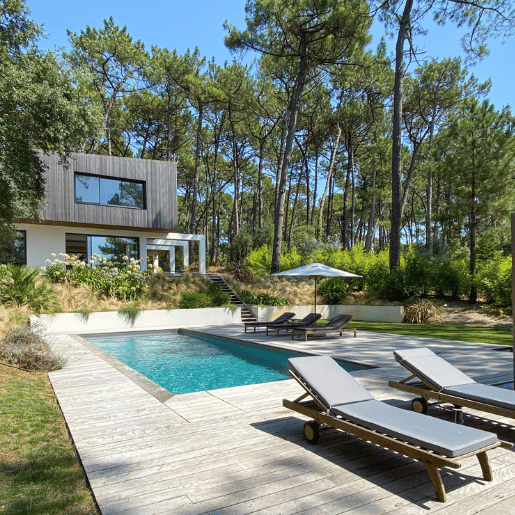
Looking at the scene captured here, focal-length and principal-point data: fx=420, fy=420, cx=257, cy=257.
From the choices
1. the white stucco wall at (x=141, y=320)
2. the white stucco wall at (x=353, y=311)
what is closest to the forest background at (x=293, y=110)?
the white stucco wall at (x=353, y=311)

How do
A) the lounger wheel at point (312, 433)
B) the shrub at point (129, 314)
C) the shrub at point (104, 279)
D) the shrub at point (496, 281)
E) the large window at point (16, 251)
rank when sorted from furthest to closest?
the large window at point (16, 251) → the shrub at point (104, 279) → the shrub at point (496, 281) → the shrub at point (129, 314) → the lounger wheel at point (312, 433)

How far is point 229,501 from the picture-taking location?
Answer: 2559 millimetres

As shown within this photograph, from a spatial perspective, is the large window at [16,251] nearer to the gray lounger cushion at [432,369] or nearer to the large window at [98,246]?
the large window at [98,246]

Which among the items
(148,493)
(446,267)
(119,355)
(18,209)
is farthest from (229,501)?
(446,267)

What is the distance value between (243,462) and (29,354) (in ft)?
16.1

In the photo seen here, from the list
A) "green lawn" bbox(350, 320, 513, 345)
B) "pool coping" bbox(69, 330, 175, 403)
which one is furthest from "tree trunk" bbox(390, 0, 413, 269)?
"pool coping" bbox(69, 330, 175, 403)

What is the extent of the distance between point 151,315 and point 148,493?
12658 mm

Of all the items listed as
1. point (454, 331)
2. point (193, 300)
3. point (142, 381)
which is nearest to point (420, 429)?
point (142, 381)

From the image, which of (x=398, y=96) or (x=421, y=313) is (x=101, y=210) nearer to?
(x=398, y=96)

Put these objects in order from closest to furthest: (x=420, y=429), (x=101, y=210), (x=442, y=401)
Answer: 1. (x=420, y=429)
2. (x=442, y=401)
3. (x=101, y=210)

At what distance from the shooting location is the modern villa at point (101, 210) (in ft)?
61.8

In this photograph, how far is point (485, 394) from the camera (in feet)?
12.7

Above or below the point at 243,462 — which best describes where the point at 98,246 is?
above

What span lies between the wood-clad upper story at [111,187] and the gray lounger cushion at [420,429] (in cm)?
1748
